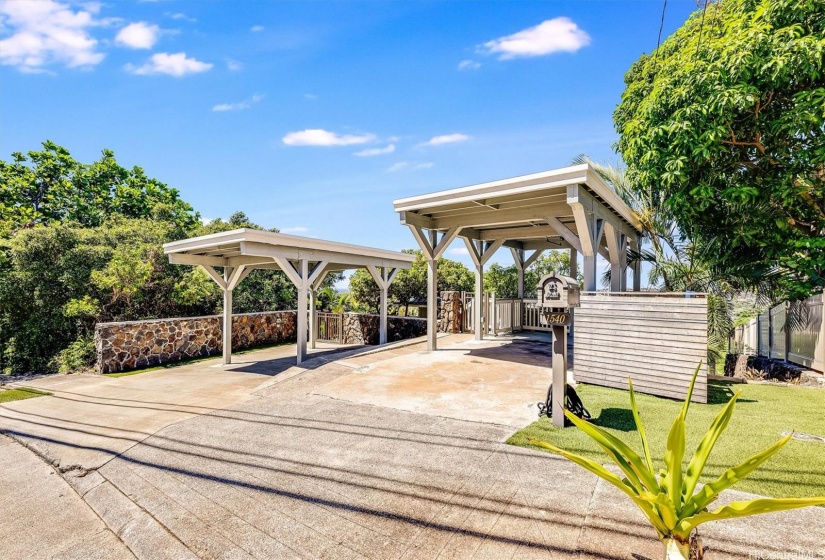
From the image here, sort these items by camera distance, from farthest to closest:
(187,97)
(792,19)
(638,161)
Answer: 1. (187,97)
2. (638,161)
3. (792,19)

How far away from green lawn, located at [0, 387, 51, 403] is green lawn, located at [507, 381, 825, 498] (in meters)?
8.93

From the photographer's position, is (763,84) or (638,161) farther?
(638,161)

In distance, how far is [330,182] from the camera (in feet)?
50.2

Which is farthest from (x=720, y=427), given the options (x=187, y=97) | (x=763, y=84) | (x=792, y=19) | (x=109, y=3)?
(x=187, y=97)

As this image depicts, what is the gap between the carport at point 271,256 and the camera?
312 inches

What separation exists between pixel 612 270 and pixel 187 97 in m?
11.5

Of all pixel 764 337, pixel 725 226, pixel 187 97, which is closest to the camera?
pixel 725 226

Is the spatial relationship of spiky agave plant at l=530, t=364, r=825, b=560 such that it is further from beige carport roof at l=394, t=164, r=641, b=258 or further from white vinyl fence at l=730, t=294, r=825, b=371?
white vinyl fence at l=730, t=294, r=825, b=371

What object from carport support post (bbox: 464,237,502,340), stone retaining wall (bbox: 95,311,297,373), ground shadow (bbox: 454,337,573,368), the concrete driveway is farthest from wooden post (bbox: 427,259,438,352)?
stone retaining wall (bbox: 95,311,297,373)

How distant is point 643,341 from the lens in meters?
5.79

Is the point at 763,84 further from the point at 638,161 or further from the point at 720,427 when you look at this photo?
the point at 720,427

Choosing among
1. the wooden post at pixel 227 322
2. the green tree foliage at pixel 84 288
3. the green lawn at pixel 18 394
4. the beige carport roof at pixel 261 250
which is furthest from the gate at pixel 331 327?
the green lawn at pixel 18 394

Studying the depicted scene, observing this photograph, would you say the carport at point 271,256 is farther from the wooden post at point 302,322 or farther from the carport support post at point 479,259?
the carport support post at point 479,259

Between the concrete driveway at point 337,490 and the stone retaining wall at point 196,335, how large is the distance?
3.97 metres
